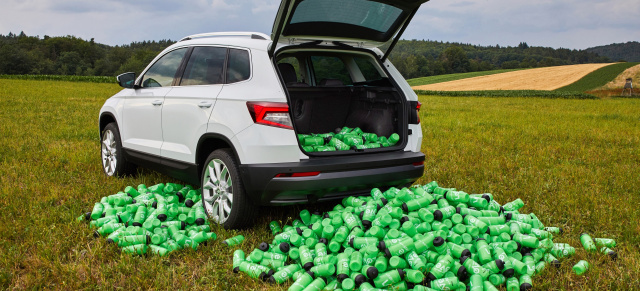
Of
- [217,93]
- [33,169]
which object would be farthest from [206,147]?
[33,169]

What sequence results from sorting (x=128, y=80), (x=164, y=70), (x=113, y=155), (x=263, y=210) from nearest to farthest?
(x=263, y=210) → (x=164, y=70) → (x=128, y=80) → (x=113, y=155)

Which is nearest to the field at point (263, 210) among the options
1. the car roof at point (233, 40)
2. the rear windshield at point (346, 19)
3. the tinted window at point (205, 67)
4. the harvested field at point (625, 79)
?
the tinted window at point (205, 67)

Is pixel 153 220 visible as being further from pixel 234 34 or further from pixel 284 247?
pixel 234 34

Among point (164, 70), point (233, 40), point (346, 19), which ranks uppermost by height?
point (346, 19)

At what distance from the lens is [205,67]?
4844 mm

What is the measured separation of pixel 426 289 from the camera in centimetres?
323

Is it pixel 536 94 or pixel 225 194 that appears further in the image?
pixel 536 94

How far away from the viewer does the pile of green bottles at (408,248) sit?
3348 mm

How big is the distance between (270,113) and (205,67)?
52.8 inches

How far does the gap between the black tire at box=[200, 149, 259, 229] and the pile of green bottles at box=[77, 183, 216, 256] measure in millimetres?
183

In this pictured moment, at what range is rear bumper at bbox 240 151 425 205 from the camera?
3904mm

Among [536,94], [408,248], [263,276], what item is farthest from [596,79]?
[263,276]

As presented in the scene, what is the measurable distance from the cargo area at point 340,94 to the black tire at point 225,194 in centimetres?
98

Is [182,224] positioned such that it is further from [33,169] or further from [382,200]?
[33,169]
